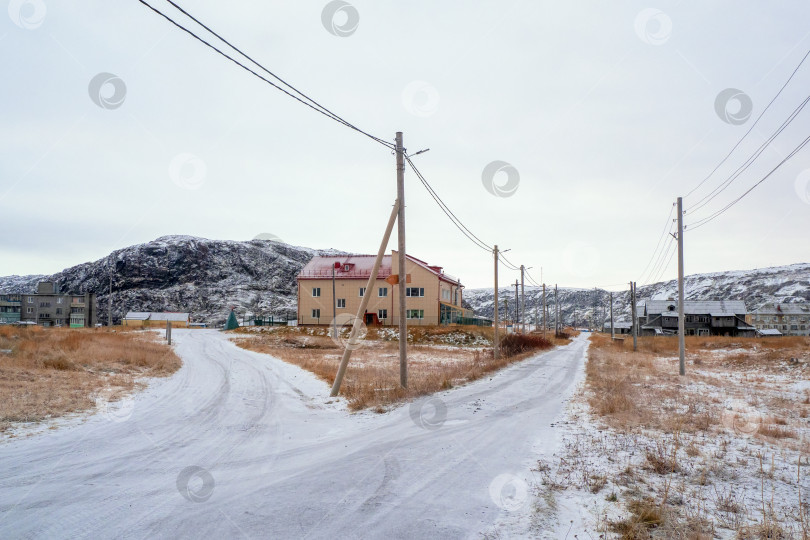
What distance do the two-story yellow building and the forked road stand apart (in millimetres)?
41184

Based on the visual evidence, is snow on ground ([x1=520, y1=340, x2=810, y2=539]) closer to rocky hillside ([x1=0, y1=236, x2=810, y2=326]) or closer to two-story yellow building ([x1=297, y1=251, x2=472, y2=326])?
two-story yellow building ([x1=297, y1=251, x2=472, y2=326])

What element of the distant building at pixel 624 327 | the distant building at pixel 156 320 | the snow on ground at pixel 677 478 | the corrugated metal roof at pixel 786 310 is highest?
the snow on ground at pixel 677 478

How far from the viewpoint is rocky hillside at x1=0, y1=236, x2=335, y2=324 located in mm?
136000

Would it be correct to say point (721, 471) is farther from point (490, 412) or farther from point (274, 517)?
point (274, 517)

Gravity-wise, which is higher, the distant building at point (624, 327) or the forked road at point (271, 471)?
the forked road at point (271, 471)

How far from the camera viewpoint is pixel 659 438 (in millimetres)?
8336

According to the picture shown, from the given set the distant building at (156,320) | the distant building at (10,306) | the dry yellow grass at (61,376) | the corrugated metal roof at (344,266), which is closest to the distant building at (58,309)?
the distant building at (10,306)

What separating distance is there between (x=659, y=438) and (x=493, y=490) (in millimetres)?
4458

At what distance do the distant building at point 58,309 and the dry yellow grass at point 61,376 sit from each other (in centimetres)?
11976

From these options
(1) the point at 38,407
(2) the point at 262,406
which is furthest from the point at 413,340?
(1) the point at 38,407

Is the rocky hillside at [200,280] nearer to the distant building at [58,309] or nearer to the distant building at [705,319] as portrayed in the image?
the distant building at [58,309]

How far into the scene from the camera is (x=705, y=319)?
8381 centimetres

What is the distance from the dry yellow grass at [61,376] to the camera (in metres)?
9.61

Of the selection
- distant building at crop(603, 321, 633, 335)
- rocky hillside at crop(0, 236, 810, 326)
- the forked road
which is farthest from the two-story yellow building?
rocky hillside at crop(0, 236, 810, 326)
